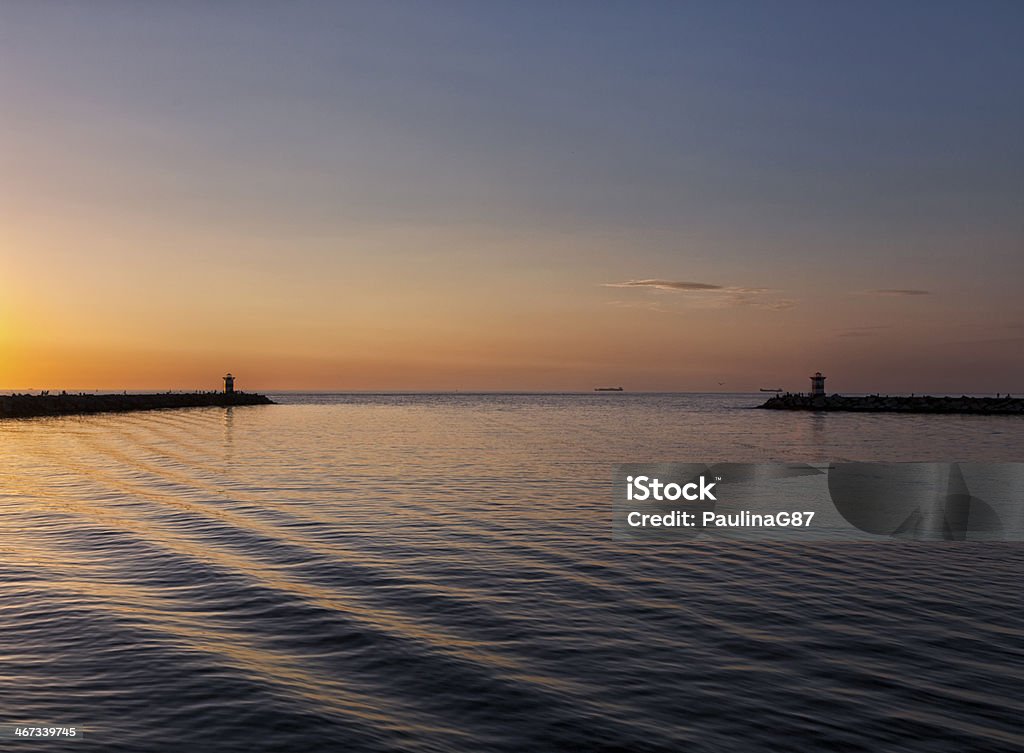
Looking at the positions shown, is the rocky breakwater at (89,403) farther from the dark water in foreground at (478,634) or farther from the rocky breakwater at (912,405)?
the rocky breakwater at (912,405)

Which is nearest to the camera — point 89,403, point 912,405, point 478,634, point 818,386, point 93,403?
point 478,634

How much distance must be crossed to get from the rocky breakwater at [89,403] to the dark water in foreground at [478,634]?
83.1 meters

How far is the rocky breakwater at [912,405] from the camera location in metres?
106

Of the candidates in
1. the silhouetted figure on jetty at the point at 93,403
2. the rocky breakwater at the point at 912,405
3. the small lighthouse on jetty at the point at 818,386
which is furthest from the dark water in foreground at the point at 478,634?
the small lighthouse on jetty at the point at 818,386

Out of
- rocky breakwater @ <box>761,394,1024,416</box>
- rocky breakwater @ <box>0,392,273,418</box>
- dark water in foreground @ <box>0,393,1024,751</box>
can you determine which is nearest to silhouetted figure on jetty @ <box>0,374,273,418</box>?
rocky breakwater @ <box>0,392,273,418</box>

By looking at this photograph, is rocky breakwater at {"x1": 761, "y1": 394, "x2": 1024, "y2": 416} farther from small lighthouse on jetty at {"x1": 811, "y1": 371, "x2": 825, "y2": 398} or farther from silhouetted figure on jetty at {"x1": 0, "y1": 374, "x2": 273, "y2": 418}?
silhouetted figure on jetty at {"x1": 0, "y1": 374, "x2": 273, "y2": 418}

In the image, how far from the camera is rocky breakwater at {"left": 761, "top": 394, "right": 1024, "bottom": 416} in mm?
105812

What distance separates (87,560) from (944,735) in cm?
1580

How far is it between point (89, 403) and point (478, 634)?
368ft

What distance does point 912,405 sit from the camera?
115 m

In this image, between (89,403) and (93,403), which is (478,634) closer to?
(89,403)

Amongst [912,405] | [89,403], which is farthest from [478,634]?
[912,405]

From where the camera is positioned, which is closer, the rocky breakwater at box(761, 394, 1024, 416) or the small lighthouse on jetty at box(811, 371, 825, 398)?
the rocky breakwater at box(761, 394, 1024, 416)

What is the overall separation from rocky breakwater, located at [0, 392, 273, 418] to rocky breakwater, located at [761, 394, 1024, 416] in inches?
A: 4242
